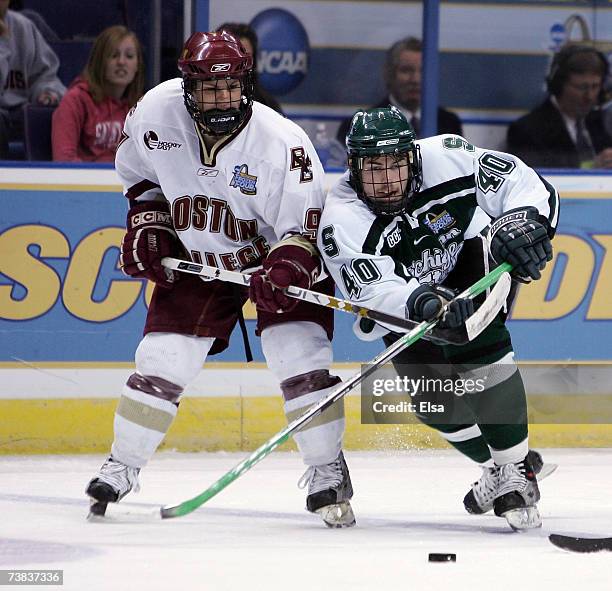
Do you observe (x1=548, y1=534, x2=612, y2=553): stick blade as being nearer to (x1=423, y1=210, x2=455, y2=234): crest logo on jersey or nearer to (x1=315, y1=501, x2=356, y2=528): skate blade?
(x1=315, y1=501, x2=356, y2=528): skate blade

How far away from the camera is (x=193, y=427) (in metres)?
4.80

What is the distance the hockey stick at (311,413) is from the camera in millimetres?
3229

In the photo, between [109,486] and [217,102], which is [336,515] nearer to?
[109,486]

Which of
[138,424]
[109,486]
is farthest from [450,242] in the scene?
[109,486]

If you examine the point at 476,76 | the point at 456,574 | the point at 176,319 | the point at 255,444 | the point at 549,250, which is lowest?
the point at 255,444

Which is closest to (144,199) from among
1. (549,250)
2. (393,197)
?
(393,197)

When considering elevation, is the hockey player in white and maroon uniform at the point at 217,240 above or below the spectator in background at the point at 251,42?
below

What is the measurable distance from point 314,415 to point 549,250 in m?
0.65

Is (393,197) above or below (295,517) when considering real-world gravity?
above

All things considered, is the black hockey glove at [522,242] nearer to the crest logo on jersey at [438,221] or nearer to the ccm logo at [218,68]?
the crest logo on jersey at [438,221]

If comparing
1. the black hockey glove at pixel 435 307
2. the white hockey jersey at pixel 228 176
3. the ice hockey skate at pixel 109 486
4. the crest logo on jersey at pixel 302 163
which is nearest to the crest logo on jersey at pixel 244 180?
the white hockey jersey at pixel 228 176

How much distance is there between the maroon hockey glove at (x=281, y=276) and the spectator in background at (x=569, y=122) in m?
1.91

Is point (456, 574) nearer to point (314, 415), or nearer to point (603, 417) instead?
point (314, 415)

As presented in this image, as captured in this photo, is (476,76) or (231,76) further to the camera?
(476,76)
